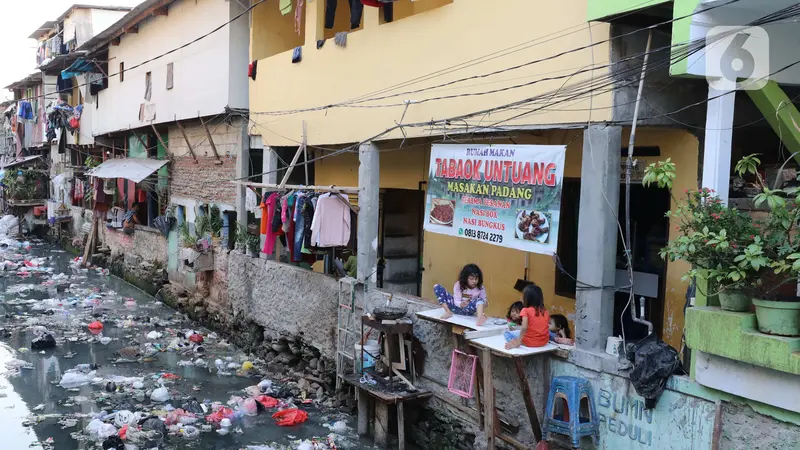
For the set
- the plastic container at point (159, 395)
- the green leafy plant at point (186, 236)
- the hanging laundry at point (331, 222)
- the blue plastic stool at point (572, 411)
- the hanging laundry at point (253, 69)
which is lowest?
the plastic container at point (159, 395)

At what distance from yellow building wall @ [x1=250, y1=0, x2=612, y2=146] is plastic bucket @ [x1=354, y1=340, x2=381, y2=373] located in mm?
2919

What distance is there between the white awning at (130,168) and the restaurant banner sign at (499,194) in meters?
12.2

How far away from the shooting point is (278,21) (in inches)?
539

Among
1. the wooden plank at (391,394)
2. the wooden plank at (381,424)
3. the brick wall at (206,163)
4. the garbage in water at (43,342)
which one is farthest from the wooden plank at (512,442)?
the garbage in water at (43,342)

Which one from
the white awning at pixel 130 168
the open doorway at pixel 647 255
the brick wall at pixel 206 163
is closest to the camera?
the open doorway at pixel 647 255

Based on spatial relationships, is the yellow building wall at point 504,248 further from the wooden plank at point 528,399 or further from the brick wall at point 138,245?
the brick wall at point 138,245

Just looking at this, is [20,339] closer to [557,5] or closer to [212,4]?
[212,4]

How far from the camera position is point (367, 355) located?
30.7ft

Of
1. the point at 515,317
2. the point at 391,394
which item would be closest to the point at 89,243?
the point at 391,394

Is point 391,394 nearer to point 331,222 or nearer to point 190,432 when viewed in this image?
point 331,222

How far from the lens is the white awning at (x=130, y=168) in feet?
59.2

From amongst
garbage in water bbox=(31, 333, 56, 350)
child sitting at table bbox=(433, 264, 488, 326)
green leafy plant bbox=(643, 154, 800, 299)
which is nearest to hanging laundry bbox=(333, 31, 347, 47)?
child sitting at table bbox=(433, 264, 488, 326)

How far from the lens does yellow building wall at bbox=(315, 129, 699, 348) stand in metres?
7.13

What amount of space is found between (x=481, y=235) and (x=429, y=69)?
2.41 meters
